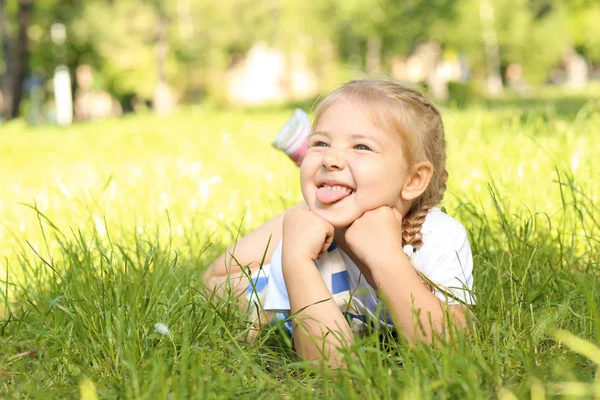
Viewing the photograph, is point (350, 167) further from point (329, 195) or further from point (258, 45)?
point (258, 45)

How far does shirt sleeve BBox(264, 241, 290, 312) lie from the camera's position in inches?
97.1

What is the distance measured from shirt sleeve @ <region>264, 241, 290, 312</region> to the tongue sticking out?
34cm

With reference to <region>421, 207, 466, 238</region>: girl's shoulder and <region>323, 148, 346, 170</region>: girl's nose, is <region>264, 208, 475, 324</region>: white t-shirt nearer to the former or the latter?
<region>421, 207, 466, 238</region>: girl's shoulder

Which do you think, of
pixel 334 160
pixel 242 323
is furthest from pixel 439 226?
pixel 242 323

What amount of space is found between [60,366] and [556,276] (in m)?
1.52

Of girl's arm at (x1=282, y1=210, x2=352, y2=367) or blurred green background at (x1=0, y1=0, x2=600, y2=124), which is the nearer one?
Result: girl's arm at (x1=282, y1=210, x2=352, y2=367)

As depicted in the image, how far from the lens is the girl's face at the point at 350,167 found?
2.30 m

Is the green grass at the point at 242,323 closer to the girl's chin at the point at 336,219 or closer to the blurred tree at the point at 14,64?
the girl's chin at the point at 336,219

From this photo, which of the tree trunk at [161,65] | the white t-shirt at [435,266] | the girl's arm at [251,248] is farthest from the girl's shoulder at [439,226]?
the tree trunk at [161,65]

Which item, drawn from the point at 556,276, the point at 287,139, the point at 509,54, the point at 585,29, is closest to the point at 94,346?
the point at 556,276

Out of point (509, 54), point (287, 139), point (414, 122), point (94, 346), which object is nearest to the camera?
point (94, 346)

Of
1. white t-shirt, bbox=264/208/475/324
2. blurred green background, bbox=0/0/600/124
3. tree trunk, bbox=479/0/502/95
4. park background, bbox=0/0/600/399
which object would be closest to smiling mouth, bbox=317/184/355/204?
white t-shirt, bbox=264/208/475/324

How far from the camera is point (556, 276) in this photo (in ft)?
8.27

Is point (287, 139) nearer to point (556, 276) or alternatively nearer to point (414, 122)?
point (414, 122)
